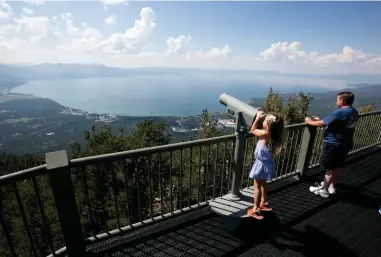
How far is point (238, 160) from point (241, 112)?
2.51ft

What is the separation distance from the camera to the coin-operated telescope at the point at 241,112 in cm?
330

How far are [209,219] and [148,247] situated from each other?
0.99 metres

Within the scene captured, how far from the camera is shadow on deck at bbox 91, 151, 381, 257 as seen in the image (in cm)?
306

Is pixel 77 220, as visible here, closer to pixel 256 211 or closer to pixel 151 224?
pixel 151 224

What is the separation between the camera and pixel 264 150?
3.36 meters

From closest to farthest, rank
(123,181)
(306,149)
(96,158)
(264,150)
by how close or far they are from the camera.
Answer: (96,158)
(264,150)
(306,149)
(123,181)

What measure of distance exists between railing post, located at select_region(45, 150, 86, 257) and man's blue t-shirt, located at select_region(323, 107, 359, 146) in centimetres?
360

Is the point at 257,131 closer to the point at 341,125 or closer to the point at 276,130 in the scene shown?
the point at 276,130

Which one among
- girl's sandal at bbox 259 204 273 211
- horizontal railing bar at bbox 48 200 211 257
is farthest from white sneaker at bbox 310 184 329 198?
horizontal railing bar at bbox 48 200 211 257

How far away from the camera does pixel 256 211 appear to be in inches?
145

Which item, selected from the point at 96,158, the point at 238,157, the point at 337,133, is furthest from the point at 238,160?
the point at 96,158

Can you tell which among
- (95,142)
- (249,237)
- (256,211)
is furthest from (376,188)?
(95,142)

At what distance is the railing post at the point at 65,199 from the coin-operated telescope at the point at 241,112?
218cm

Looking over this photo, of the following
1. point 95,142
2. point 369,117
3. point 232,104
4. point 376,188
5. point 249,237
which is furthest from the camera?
point 95,142
